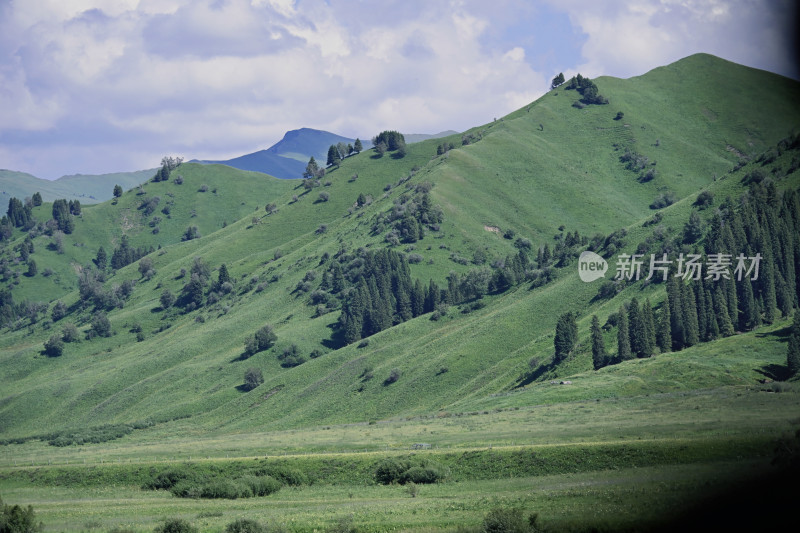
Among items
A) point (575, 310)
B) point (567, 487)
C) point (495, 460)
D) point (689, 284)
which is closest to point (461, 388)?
point (575, 310)

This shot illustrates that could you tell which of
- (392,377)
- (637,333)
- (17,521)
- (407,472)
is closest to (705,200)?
(637,333)

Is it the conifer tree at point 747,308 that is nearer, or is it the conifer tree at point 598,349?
the conifer tree at point 598,349

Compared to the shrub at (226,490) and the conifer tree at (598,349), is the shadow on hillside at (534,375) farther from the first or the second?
the shrub at (226,490)

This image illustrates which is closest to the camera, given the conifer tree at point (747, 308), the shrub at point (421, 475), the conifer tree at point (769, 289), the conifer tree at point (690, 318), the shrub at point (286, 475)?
the shrub at point (421, 475)

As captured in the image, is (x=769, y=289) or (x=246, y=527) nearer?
(x=246, y=527)

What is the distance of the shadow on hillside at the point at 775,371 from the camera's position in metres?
101

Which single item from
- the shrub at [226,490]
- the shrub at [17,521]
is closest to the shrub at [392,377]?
the shrub at [226,490]

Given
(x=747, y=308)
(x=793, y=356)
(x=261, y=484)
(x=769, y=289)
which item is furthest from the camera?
(x=769, y=289)

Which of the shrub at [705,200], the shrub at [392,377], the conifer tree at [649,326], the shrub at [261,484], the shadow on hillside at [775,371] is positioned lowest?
the shrub at [392,377]

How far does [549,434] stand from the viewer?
7775 centimetres

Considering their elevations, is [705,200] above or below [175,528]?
above

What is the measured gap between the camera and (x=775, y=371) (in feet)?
338

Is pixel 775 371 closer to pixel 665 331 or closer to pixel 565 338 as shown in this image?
pixel 665 331

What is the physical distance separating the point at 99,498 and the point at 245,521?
110ft
